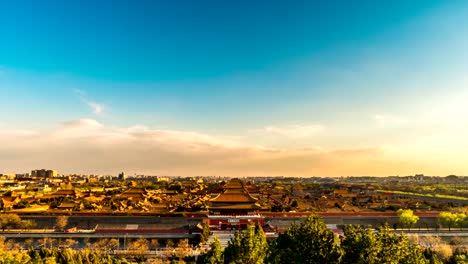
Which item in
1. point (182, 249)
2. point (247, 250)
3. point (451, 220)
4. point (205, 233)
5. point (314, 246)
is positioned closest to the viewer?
point (314, 246)

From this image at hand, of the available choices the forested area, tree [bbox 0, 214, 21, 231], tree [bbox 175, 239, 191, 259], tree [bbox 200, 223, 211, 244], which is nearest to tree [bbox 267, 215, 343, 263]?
the forested area

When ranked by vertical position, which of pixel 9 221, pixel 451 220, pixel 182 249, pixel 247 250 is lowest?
pixel 182 249

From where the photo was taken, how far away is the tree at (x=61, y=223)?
48.8 metres

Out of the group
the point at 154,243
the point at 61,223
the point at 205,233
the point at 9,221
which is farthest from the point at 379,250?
the point at 9,221

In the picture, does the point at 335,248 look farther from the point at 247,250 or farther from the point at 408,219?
the point at 408,219

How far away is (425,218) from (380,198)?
41353mm

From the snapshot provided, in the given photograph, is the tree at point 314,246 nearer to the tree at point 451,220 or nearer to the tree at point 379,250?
the tree at point 379,250

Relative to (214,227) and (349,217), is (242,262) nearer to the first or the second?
(214,227)

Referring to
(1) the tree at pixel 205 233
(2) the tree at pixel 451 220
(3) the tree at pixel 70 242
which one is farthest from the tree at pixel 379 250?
(2) the tree at pixel 451 220

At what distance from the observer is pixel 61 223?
160ft

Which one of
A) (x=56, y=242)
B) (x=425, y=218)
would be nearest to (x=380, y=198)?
(x=425, y=218)

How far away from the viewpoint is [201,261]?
2425cm

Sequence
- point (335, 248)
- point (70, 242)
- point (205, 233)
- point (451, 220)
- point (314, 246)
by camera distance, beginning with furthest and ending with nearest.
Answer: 1. point (451, 220)
2. point (205, 233)
3. point (70, 242)
4. point (314, 246)
5. point (335, 248)

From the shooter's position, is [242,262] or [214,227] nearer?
[242,262]
